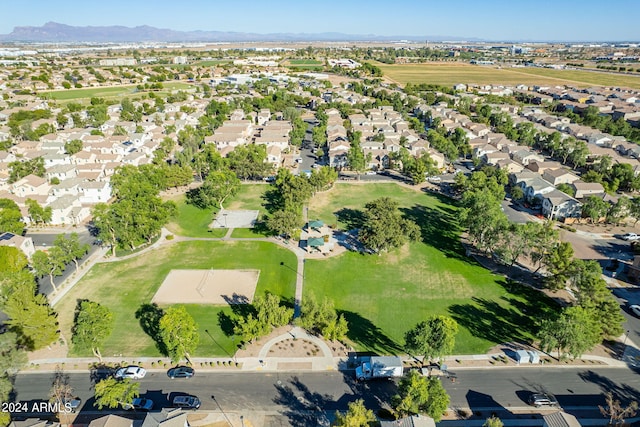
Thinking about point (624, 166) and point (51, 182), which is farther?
point (624, 166)

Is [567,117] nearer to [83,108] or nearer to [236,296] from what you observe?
[236,296]

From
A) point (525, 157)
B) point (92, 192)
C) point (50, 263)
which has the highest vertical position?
point (525, 157)

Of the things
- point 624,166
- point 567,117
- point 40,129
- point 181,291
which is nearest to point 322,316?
point 181,291

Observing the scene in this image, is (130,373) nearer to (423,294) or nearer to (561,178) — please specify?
(423,294)

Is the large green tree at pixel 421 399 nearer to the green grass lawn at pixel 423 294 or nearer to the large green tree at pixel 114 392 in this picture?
the green grass lawn at pixel 423 294

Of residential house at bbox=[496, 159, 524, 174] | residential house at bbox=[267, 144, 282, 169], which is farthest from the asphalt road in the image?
residential house at bbox=[267, 144, 282, 169]

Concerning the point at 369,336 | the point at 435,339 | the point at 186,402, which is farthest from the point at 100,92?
the point at 435,339

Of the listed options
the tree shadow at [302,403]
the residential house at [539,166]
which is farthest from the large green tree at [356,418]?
the residential house at [539,166]
